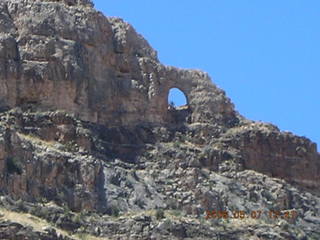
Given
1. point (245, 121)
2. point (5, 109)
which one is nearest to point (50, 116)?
point (5, 109)

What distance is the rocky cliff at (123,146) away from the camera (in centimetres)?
13775

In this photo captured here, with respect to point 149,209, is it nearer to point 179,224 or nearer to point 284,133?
point 179,224

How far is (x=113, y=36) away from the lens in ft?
491

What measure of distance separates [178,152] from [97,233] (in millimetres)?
11465

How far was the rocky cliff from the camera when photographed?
137750 millimetres
